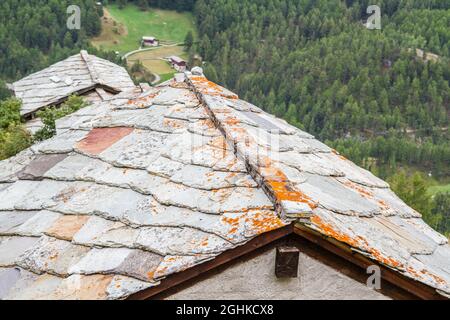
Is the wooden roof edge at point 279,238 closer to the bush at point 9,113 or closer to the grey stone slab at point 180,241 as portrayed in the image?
the grey stone slab at point 180,241

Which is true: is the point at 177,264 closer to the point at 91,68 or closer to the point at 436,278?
the point at 436,278

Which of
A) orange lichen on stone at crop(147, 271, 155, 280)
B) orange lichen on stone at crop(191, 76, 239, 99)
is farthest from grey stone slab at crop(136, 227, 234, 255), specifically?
orange lichen on stone at crop(191, 76, 239, 99)

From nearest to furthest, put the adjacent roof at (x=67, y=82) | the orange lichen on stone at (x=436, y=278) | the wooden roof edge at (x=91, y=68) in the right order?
the orange lichen on stone at (x=436, y=278) → the adjacent roof at (x=67, y=82) → the wooden roof edge at (x=91, y=68)

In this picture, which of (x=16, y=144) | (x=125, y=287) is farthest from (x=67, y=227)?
(x=16, y=144)

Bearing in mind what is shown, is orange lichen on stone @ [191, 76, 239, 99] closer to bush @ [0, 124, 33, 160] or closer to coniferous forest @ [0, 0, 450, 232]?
bush @ [0, 124, 33, 160]

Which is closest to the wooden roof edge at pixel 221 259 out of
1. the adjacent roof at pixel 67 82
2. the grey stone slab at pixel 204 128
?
the grey stone slab at pixel 204 128
